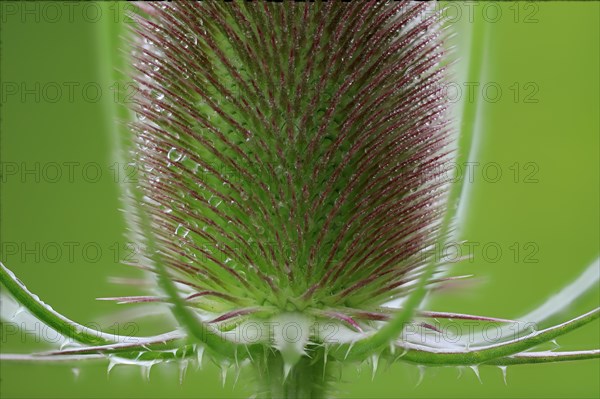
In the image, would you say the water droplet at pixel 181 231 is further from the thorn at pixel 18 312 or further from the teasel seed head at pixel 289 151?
the thorn at pixel 18 312

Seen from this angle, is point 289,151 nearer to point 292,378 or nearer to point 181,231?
point 181,231

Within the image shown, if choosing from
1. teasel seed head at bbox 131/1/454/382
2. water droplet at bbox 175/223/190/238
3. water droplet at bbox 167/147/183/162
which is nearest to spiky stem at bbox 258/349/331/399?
teasel seed head at bbox 131/1/454/382

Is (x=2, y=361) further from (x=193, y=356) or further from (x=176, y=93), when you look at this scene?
(x=176, y=93)

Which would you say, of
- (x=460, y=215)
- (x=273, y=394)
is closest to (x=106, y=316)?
(x=273, y=394)

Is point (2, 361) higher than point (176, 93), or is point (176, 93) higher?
point (176, 93)

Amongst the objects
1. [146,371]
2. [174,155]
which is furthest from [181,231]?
[146,371]

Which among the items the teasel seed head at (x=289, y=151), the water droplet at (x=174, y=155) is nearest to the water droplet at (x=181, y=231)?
the teasel seed head at (x=289, y=151)
